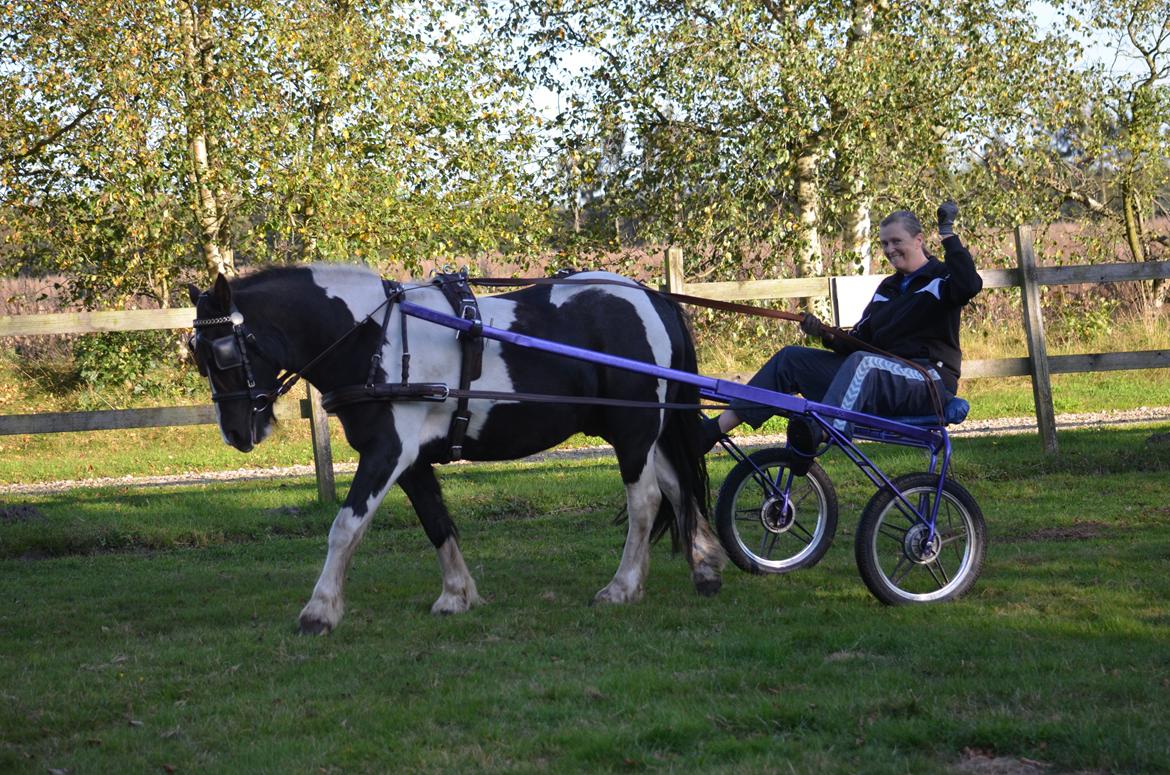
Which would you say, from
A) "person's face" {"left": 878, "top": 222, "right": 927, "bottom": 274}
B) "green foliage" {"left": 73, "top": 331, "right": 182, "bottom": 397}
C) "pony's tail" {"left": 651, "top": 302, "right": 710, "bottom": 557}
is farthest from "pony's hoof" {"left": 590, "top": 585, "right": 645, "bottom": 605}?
"green foliage" {"left": 73, "top": 331, "right": 182, "bottom": 397}

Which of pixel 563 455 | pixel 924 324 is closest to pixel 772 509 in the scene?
pixel 924 324

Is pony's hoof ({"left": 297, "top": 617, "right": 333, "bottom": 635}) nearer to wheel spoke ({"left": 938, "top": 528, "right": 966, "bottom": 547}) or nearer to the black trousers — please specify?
the black trousers

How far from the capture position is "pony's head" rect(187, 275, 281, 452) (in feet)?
19.1

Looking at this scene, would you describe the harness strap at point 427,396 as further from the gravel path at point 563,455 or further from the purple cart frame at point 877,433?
the gravel path at point 563,455

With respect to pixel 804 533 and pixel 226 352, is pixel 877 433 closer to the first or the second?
pixel 804 533

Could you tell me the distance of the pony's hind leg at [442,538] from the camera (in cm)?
640

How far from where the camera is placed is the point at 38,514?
9.84 meters

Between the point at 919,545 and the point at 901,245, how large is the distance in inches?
59.0

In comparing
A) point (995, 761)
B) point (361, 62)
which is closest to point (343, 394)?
point (995, 761)

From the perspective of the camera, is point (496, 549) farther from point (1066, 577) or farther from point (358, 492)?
point (1066, 577)

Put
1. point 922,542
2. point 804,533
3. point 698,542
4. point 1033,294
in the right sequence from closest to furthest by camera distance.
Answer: point 922,542 → point 698,542 → point 804,533 → point 1033,294

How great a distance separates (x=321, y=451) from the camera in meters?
10.2

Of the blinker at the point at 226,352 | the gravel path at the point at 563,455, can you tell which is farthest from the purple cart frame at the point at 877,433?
the gravel path at the point at 563,455

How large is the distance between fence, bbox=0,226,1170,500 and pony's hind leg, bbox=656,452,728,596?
4.10m
